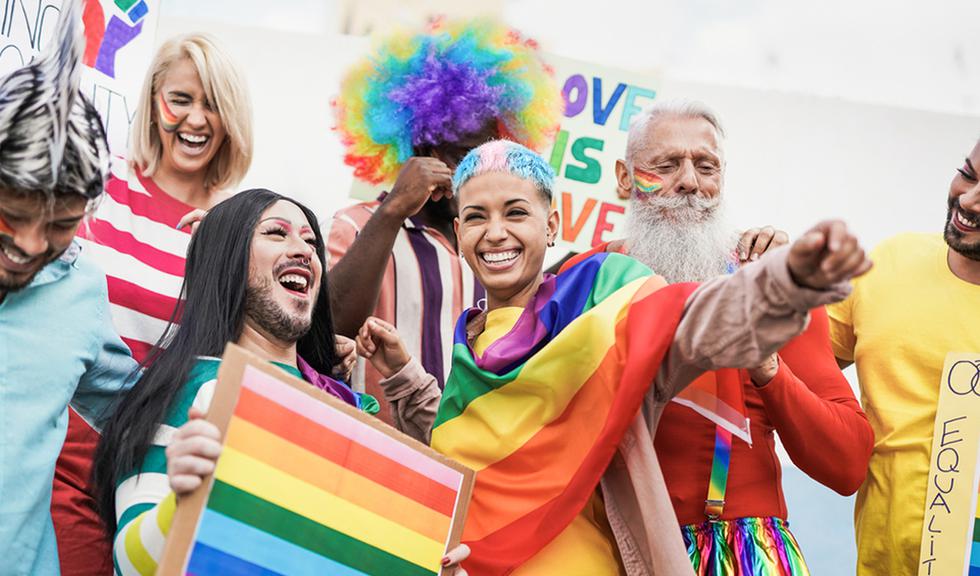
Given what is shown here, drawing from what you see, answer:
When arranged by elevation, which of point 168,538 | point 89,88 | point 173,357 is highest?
point 89,88

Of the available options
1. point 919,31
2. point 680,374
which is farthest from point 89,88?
point 919,31

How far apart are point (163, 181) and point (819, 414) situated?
2.34m

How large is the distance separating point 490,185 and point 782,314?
1.16m

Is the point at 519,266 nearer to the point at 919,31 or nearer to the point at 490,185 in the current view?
the point at 490,185

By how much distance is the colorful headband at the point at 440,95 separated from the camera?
4.43 metres

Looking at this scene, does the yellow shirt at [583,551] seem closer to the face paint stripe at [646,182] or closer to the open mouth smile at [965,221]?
the face paint stripe at [646,182]

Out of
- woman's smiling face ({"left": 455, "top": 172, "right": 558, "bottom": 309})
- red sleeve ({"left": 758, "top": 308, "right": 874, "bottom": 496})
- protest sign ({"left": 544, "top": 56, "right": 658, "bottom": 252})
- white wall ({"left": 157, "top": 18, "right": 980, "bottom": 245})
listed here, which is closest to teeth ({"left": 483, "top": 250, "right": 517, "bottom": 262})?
woman's smiling face ({"left": 455, "top": 172, "right": 558, "bottom": 309})

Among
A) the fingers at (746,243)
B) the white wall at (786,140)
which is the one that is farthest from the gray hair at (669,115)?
the white wall at (786,140)

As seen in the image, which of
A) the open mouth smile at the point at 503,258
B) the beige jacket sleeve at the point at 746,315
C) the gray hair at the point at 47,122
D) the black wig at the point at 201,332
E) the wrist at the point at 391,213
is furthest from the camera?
the wrist at the point at 391,213

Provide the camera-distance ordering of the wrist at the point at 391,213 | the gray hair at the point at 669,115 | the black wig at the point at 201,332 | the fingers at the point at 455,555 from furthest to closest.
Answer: the wrist at the point at 391,213 < the gray hair at the point at 669,115 < the black wig at the point at 201,332 < the fingers at the point at 455,555

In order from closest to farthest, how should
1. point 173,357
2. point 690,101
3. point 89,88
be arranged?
1. point 173,357
2. point 690,101
3. point 89,88

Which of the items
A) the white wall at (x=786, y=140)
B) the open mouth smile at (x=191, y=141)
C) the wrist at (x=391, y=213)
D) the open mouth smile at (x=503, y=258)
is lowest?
the open mouth smile at (x=503, y=258)

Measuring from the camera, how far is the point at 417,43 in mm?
4648

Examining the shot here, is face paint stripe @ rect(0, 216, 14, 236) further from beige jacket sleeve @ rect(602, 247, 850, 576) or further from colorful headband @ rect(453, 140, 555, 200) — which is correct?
beige jacket sleeve @ rect(602, 247, 850, 576)
